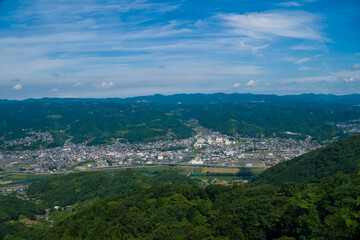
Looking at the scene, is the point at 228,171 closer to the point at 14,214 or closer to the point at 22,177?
the point at 14,214

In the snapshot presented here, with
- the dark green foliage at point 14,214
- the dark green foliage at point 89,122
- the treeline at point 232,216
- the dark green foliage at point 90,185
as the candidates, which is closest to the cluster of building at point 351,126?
the dark green foliage at point 89,122

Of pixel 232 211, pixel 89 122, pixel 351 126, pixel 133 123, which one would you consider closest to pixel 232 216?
pixel 232 211

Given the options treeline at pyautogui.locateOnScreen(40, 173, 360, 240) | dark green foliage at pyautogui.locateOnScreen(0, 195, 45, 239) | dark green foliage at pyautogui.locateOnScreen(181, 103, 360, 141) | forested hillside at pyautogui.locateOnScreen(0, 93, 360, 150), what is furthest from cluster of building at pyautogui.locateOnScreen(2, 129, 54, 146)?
treeline at pyautogui.locateOnScreen(40, 173, 360, 240)

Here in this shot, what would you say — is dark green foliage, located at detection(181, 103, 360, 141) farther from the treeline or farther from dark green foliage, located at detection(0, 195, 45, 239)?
dark green foliage, located at detection(0, 195, 45, 239)

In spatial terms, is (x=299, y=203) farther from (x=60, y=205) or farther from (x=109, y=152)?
(x=109, y=152)

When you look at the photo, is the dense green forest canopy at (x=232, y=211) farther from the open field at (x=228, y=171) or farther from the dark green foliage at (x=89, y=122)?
the dark green foliage at (x=89, y=122)

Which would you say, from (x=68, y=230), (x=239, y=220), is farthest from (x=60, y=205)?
(x=239, y=220)
